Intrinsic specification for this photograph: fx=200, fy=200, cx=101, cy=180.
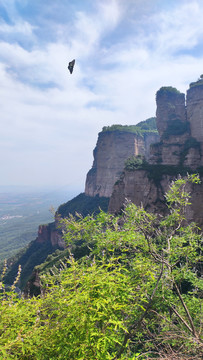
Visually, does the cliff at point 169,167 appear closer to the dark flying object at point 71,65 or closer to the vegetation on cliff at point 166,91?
the vegetation on cliff at point 166,91

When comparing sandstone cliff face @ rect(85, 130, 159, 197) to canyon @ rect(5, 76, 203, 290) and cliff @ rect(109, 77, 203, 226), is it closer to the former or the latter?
canyon @ rect(5, 76, 203, 290)

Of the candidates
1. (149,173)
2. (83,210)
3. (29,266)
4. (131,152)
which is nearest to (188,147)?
(149,173)

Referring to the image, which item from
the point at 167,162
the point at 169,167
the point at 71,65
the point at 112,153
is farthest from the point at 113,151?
the point at 71,65

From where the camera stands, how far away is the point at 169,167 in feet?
145

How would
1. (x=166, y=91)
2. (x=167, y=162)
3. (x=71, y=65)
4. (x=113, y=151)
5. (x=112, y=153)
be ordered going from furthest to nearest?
(x=112, y=153), (x=113, y=151), (x=166, y=91), (x=167, y=162), (x=71, y=65)

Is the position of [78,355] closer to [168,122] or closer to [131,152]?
[168,122]

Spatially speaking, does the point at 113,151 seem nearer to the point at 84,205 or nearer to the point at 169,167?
the point at 84,205

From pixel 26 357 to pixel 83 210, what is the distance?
8570 centimetres

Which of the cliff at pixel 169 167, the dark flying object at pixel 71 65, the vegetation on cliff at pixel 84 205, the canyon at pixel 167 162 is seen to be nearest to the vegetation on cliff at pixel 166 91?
the canyon at pixel 167 162

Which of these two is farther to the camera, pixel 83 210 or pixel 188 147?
pixel 83 210

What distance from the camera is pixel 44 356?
14.5 ft

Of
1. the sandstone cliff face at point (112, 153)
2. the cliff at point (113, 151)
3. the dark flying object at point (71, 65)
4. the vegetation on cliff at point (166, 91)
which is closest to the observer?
the dark flying object at point (71, 65)

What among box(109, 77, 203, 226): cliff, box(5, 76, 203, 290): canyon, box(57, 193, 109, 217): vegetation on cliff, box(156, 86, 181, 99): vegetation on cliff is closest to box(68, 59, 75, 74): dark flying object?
box(5, 76, 203, 290): canyon

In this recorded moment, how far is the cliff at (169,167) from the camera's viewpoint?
4156 cm
